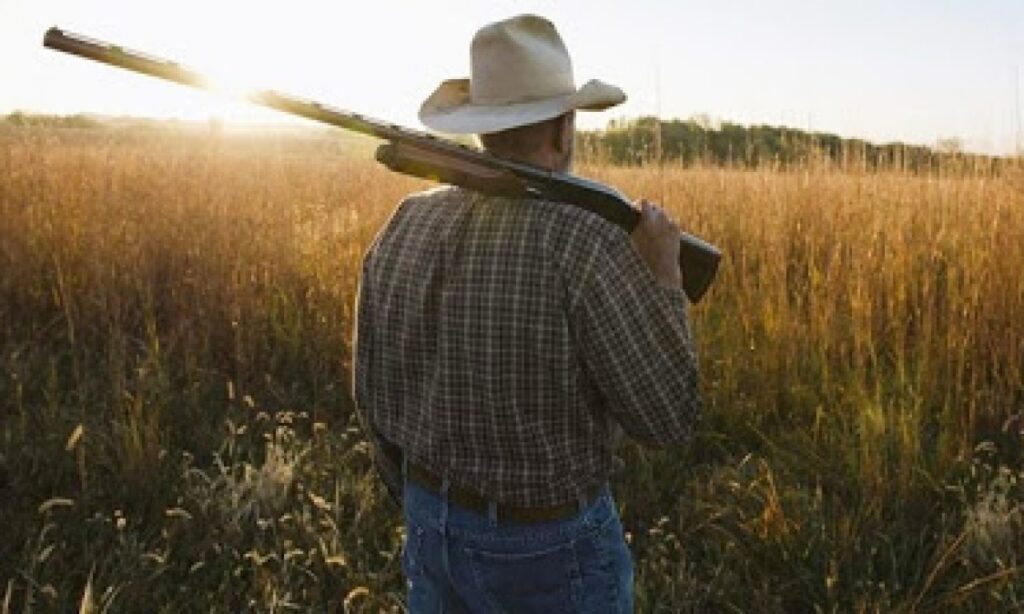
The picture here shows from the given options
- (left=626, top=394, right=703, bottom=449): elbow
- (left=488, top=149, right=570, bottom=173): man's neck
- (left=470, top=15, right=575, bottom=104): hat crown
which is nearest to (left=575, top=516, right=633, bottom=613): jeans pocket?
(left=626, top=394, right=703, bottom=449): elbow

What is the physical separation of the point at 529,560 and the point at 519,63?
802 mm

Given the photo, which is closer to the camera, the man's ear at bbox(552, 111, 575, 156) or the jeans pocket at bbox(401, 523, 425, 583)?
the man's ear at bbox(552, 111, 575, 156)

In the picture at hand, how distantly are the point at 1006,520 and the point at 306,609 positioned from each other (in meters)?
2.08

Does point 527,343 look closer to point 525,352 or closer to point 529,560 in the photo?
point 525,352

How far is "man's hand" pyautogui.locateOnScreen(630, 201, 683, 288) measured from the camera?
4.89 feet

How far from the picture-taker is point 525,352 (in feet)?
4.80

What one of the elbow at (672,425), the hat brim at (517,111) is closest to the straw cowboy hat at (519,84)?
the hat brim at (517,111)

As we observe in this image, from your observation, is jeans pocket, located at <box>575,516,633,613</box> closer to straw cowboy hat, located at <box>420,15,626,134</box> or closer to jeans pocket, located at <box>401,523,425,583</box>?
jeans pocket, located at <box>401,523,425,583</box>

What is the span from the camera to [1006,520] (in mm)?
2801

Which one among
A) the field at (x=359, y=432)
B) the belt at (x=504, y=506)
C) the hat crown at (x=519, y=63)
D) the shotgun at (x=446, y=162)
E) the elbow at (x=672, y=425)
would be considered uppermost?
the hat crown at (x=519, y=63)

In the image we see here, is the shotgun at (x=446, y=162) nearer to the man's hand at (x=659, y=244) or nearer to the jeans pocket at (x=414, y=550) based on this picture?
the man's hand at (x=659, y=244)

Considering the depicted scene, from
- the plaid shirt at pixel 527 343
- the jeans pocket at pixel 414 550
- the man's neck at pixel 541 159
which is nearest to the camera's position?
the plaid shirt at pixel 527 343

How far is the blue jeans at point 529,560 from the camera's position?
153cm

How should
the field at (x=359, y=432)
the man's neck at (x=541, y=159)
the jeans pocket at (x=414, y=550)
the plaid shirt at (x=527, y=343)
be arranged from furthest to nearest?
1. the field at (x=359, y=432)
2. the jeans pocket at (x=414, y=550)
3. the man's neck at (x=541, y=159)
4. the plaid shirt at (x=527, y=343)
